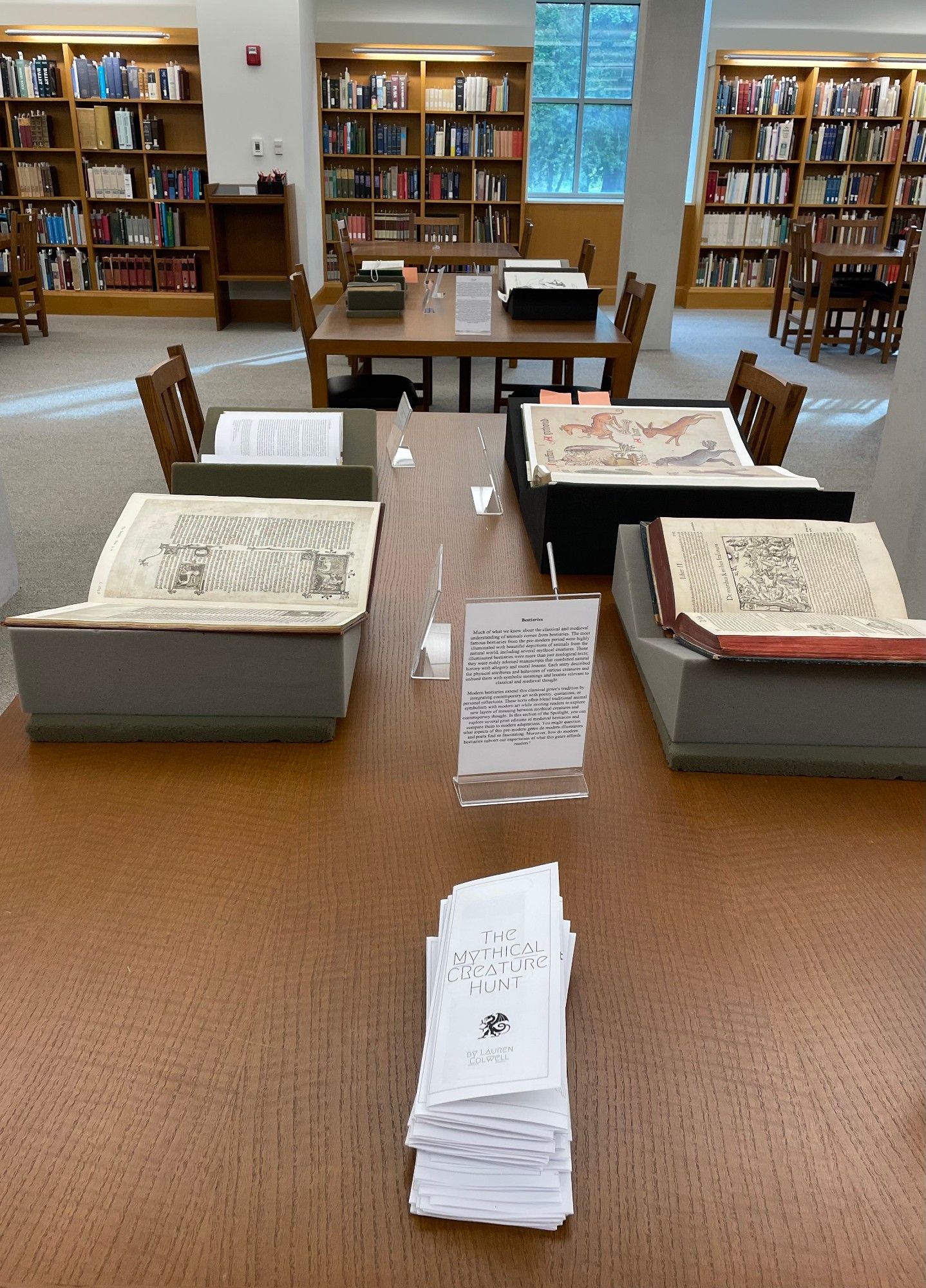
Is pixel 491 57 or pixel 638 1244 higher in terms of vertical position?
pixel 491 57

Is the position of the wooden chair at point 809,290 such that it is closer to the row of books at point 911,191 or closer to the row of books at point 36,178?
the row of books at point 911,191

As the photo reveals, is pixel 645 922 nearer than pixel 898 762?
Yes

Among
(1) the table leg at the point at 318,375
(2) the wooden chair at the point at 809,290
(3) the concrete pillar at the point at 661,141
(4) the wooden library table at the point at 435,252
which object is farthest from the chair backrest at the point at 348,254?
(2) the wooden chair at the point at 809,290

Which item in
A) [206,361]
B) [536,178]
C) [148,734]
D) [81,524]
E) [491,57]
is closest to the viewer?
[148,734]

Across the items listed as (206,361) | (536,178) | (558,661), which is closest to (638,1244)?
(558,661)

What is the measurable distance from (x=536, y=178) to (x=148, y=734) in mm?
9811

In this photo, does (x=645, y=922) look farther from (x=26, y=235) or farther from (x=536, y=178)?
(x=536, y=178)

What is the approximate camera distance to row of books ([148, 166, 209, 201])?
8203 millimetres

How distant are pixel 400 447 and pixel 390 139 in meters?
7.91

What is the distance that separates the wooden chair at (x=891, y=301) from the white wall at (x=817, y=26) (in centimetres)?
248

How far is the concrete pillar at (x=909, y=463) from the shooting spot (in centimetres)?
288

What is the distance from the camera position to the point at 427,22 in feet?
27.6

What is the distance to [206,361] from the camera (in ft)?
22.0

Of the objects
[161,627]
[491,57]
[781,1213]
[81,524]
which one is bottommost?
[81,524]
